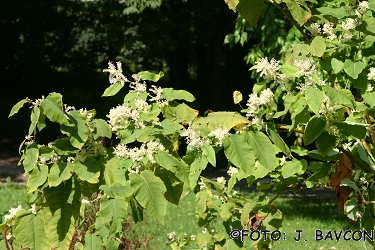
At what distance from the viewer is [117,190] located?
7.77 ft

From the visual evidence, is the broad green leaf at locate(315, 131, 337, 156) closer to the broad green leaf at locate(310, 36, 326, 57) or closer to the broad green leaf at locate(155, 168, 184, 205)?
the broad green leaf at locate(310, 36, 326, 57)

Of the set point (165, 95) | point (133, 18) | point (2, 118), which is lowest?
point (2, 118)

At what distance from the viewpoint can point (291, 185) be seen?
129 inches

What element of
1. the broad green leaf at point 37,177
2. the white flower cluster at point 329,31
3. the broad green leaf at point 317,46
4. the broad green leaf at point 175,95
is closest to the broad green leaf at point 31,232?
the broad green leaf at point 37,177

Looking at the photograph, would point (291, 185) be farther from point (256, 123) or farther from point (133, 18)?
point (133, 18)

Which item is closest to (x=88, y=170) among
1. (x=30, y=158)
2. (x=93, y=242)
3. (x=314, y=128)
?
(x=30, y=158)

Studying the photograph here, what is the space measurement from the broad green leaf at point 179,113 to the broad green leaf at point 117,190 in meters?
0.44

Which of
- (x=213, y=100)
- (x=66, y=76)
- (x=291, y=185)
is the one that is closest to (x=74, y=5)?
(x=66, y=76)

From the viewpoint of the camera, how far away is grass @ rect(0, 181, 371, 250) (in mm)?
6980

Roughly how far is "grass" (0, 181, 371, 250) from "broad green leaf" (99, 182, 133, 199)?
4.02 m

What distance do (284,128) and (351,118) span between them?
322 mm

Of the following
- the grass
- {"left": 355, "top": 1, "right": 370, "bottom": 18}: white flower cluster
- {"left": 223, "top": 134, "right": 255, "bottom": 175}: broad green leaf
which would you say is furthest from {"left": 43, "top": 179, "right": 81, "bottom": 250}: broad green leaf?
the grass

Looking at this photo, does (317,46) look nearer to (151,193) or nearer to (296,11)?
(296,11)

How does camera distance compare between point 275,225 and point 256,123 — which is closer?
point 256,123
